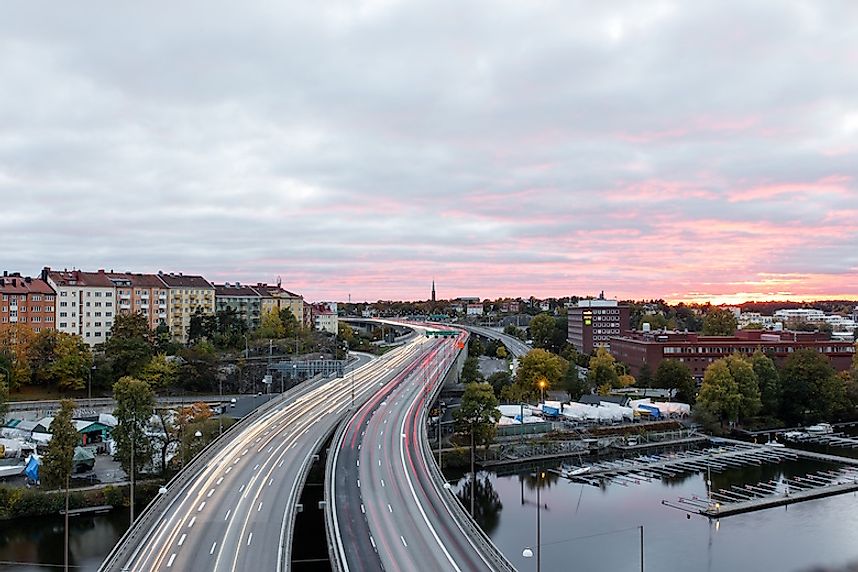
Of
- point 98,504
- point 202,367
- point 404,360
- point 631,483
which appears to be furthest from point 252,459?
point 404,360

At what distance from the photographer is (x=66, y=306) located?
241ft

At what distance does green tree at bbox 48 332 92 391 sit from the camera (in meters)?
59.7

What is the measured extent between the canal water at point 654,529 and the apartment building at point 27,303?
4981 centimetres

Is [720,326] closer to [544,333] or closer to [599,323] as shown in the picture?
[599,323]

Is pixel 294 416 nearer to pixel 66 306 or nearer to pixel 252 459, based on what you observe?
pixel 252 459

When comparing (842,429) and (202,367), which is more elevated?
(202,367)

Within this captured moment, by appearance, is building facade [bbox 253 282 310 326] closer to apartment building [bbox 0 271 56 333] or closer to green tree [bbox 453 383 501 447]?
apartment building [bbox 0 271 56 333]

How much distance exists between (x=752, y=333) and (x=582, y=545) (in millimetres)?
63695

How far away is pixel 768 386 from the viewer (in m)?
64.0

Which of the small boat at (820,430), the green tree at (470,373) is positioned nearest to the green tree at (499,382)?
the green tree at (470,373)

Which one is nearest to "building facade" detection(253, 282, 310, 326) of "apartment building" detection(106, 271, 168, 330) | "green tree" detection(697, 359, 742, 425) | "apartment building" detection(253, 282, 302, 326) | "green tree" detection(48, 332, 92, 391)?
"apartment building" detection(253, 282, 302, 326)

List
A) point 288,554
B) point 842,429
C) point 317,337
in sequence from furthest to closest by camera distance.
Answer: point 317,337
point 842,429
point 288,554

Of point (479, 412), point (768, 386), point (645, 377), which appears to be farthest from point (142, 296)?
point (768, 386)

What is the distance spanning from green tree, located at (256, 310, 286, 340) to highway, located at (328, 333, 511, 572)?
138 feet
